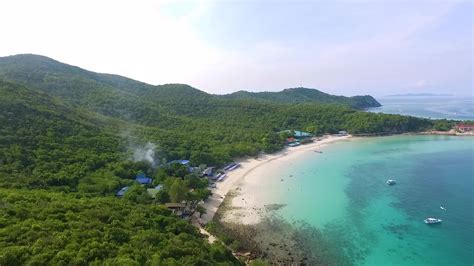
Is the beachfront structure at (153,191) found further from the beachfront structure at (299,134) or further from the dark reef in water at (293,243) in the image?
the beachfront structure at (299,134)

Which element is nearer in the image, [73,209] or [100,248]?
[100,248]

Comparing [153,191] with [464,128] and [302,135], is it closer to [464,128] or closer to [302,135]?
[302,135]

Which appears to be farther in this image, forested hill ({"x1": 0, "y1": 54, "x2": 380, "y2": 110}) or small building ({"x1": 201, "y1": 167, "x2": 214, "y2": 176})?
forested hill ({"x1": 0, "y1": 54, "x2": 380, "y2": 110})

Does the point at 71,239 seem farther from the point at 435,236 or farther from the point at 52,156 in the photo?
the point at 435,236

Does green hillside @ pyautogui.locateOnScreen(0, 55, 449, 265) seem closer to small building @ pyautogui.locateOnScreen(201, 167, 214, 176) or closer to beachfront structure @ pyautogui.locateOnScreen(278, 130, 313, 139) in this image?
small building @ pyautogui.locateOnScreen(201, 167, 214, 176)

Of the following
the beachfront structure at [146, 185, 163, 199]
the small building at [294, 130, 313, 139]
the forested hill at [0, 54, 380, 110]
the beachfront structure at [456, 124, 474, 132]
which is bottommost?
the beachfront structure at [146, 185, 163, 199]

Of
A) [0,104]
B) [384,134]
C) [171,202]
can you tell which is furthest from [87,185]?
[384,134]

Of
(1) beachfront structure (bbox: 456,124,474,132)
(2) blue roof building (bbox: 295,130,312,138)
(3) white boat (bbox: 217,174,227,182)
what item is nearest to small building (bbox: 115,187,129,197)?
(3) white boat (bbox: 217,174,227,182)

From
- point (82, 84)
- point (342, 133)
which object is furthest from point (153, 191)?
point (82, 84)
